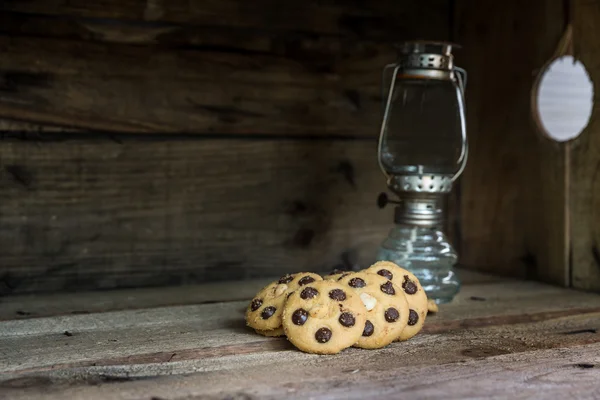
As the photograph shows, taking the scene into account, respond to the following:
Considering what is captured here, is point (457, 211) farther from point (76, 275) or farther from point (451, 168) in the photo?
point (76, 275)

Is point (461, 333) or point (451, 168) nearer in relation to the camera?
point (461, 333)

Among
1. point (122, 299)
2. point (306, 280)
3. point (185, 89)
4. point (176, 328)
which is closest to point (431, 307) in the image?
point (306, 280)

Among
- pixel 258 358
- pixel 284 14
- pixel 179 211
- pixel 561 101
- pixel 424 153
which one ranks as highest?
pixel 284 14

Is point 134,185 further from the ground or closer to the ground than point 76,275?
further from the ground

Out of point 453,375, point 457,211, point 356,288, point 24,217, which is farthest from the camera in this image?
point 457,211

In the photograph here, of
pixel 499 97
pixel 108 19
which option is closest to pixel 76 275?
pixel 108 19

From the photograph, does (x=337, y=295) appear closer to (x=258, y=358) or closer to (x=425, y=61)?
(x=258, y=358)
